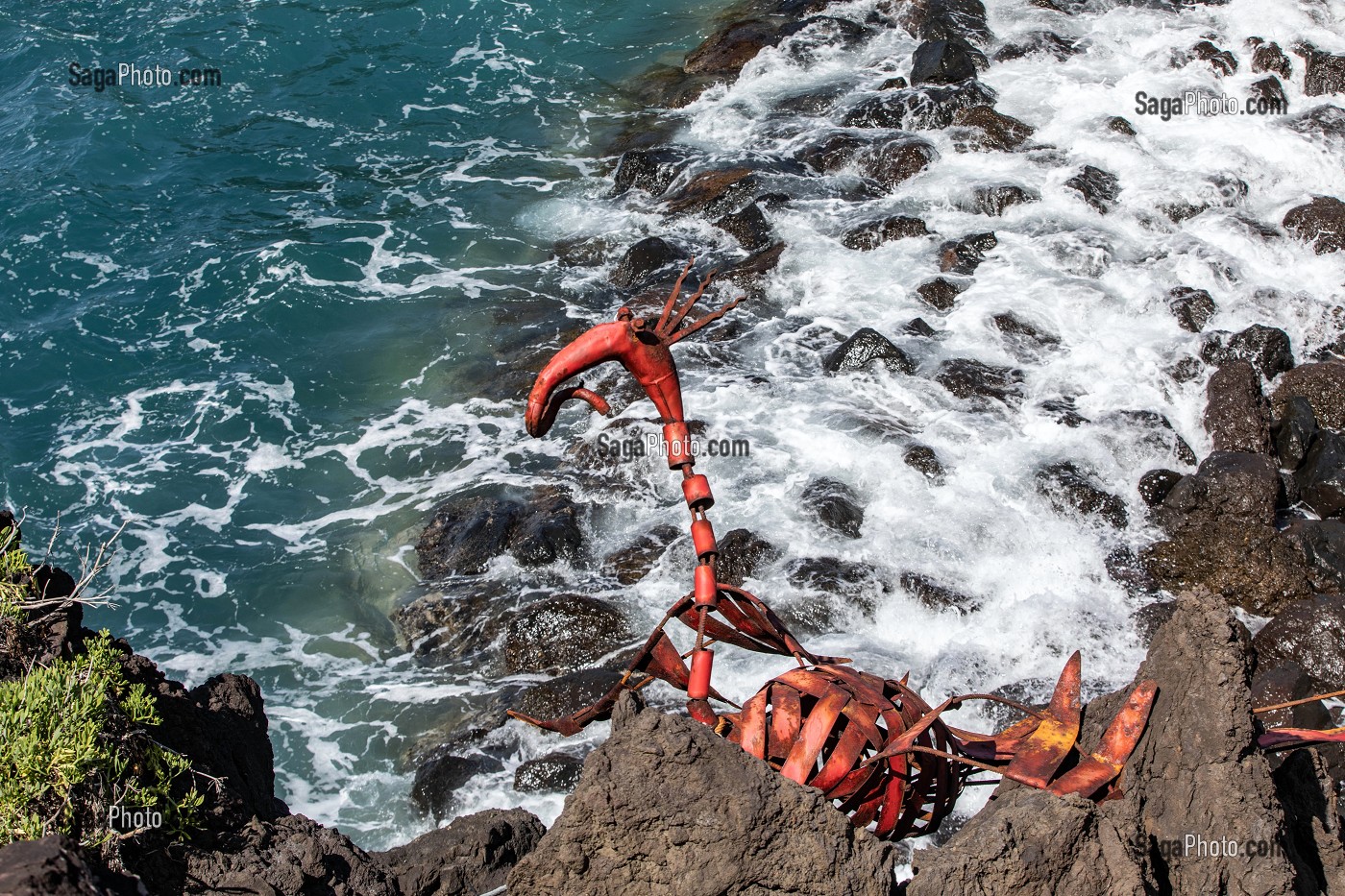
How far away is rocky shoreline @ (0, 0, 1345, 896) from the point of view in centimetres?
517

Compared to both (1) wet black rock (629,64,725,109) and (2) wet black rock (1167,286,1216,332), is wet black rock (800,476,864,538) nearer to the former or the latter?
(2) wet black rock (1167,286,1216,332)

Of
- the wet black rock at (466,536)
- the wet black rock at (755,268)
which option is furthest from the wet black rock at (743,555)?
the wet black rock at (755,268)

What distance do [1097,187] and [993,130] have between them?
262cm

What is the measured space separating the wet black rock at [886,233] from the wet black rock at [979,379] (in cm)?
356

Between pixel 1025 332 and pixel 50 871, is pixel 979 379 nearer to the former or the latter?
pixel 1025 332

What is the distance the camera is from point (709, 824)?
16.9ft

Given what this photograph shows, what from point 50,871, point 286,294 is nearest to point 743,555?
point 50,871

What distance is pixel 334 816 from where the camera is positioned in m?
10.9

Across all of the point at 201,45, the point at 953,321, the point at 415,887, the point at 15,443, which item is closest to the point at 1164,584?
the point at 953,321

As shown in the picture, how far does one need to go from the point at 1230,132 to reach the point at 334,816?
19072 millimetres

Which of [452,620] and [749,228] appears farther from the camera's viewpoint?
[749,228]

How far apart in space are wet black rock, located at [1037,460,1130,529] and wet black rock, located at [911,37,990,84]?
11532 mm

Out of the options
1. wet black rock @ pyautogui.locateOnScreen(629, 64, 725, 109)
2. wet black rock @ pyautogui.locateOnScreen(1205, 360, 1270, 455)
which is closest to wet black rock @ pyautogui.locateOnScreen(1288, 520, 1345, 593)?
wet black rock @ pyautogui.locateOnScreen(1205, 360, 1270, 455)

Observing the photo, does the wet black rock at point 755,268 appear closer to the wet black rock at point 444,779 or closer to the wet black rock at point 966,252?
the wet black rock at point 966,252
